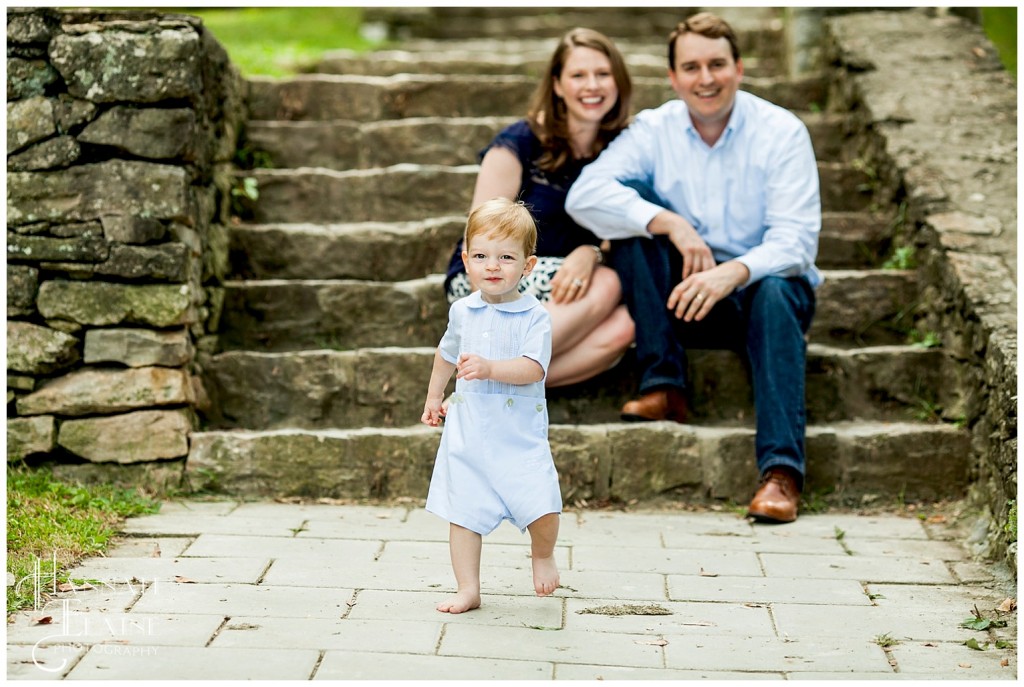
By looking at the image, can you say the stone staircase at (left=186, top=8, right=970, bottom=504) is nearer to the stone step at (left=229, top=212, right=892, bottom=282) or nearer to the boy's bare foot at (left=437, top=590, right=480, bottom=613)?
the stone step at (left=229, top=212, right=892, bottom=282)

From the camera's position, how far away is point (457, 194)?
4668 millimetres

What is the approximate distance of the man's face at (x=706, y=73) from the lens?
3840 millimetres

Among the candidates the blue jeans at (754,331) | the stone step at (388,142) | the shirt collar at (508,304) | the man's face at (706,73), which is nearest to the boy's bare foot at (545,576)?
the shirt collar at (508,304)

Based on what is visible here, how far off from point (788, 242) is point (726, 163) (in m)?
0.42

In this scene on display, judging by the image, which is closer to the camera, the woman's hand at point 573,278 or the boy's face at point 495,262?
the boy's face at point 495,262

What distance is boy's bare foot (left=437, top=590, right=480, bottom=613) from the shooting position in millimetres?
2609

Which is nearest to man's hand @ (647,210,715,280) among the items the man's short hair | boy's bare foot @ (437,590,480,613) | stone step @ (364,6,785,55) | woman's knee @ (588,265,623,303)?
woman's knee @ (588,265,623,303)

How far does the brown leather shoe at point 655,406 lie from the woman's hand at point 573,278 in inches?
15.7

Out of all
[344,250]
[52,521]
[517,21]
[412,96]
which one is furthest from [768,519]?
[517,21]

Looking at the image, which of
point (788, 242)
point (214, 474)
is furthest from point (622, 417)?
point (214, 474)

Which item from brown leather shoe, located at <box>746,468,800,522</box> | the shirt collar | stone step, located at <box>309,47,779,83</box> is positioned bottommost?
brown leather shoe, located at <box>746,468,800,522</box>

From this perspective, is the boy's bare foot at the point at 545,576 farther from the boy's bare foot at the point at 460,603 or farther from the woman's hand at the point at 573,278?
the woman's hand at the point at 573,278

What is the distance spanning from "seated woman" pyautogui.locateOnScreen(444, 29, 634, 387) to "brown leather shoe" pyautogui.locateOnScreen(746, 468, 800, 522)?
2.20 ft

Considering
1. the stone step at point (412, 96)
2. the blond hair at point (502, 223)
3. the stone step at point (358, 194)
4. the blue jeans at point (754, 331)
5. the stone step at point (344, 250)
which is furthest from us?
the stone step at point (412, 96)
